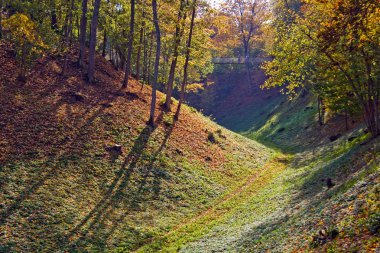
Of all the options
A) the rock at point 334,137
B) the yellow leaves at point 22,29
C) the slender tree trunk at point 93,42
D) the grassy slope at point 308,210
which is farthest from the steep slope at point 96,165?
the rock at point 334,137

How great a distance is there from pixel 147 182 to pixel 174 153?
15.6 feet

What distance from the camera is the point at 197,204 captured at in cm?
2155

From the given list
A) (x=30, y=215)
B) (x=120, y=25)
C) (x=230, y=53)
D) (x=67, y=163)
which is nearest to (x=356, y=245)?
(x=30, y=215)

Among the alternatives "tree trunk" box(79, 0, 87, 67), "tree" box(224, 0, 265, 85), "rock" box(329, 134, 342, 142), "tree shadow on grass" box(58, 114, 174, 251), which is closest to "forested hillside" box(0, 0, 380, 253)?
"tree shadow on grass" box(58, 114, 174, 251)

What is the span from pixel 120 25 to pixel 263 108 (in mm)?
37266

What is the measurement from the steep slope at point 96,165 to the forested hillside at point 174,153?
3.6 inches

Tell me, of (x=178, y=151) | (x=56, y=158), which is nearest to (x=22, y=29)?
(x=56, y=158)

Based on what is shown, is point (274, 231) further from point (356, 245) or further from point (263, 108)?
point (263, 108)

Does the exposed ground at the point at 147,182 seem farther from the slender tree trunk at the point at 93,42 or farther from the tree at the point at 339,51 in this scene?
the tree at the point at 339,51

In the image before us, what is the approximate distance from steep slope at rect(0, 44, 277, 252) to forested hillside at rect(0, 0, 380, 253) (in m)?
0.09

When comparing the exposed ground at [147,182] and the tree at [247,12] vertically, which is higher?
the tree at [247,12]

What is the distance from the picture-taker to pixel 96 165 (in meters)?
21.2

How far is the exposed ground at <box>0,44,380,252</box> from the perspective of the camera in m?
13.7

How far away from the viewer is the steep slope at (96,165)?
53.6ft
